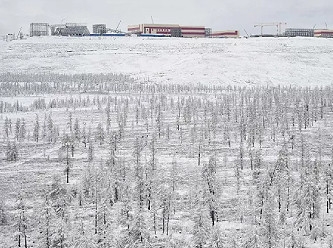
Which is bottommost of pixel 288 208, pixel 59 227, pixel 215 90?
pixel 288 208

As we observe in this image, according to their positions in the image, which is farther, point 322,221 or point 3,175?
point 3,175

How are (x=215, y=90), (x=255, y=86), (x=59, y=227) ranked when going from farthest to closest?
(x=255, y=86) → (x=215, y=90) → (x=59, y=227)

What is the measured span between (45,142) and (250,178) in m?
49.6

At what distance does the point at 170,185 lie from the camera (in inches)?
2606

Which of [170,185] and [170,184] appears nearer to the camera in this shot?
[170,185]

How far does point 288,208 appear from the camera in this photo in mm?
58938

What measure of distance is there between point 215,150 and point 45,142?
129 ft

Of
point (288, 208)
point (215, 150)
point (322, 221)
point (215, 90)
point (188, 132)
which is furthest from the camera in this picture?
point (215, 90)

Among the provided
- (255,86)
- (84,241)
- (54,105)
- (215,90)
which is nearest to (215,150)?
(84,241)

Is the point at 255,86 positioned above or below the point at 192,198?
above

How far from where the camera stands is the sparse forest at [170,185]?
46.8 metres

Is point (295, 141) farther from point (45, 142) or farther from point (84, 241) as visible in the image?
point (84, 241)

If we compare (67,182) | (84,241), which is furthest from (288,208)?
(67,182)

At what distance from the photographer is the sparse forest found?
46.8 m
